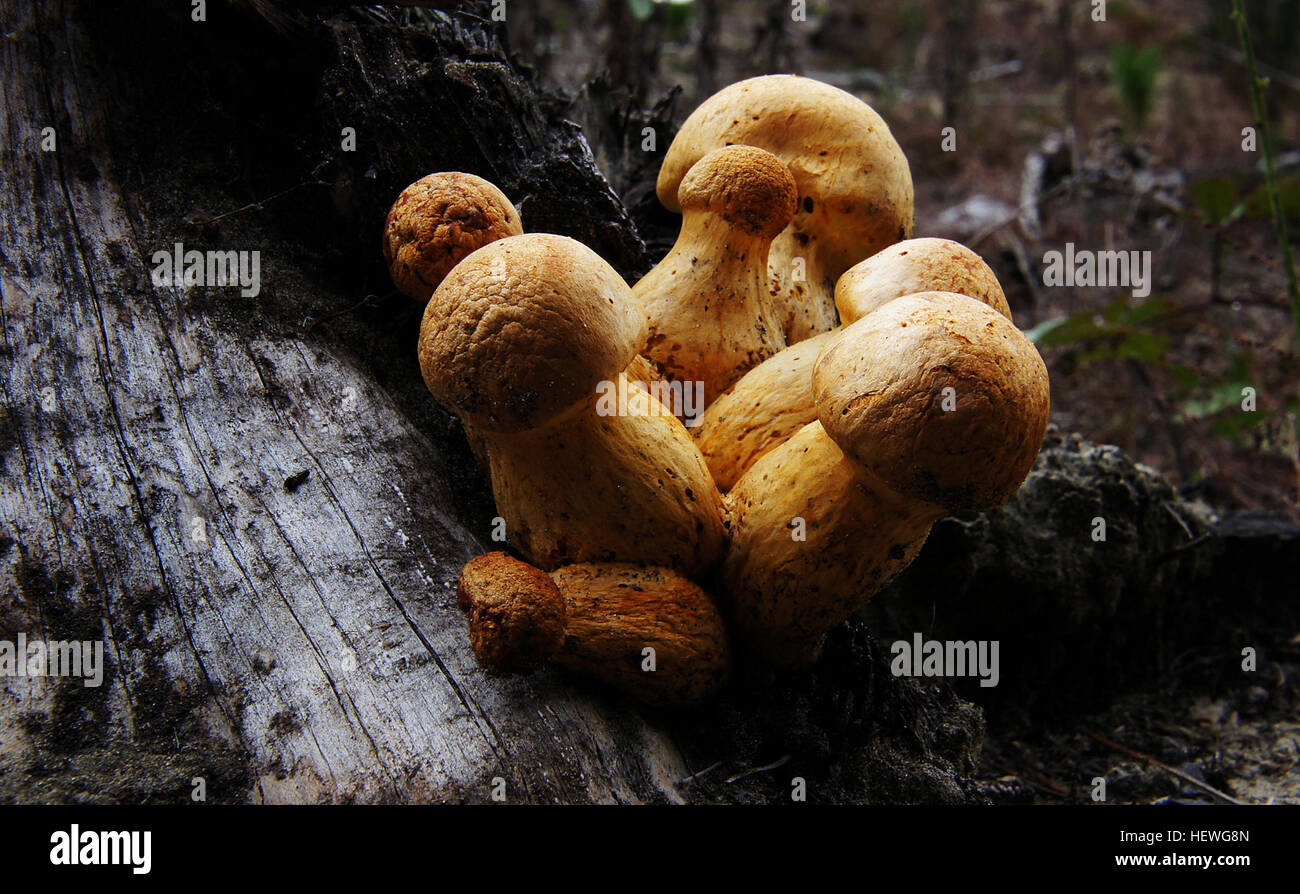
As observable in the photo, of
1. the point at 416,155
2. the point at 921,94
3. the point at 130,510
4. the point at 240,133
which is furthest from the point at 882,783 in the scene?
the point at 921,94

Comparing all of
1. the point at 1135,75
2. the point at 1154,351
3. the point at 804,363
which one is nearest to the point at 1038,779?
the point at 804,363

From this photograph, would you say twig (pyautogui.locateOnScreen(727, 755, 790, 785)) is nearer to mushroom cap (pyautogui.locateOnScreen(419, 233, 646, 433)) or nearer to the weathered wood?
the weathered wood

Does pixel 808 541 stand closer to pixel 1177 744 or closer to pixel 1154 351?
pixel 1177 744

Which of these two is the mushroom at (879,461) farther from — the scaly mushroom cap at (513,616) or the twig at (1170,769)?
the twig at (1170,769)

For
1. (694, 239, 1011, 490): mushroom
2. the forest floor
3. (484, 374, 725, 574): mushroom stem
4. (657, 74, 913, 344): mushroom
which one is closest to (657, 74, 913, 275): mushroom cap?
(657, 74, 913, 344): mushroom

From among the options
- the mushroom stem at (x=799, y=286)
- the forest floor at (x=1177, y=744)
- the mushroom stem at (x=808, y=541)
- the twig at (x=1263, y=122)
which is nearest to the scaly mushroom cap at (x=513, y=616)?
the mushroom stem at (x=808, y=541)

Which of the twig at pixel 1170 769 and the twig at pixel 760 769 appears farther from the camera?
the twig at pixel 1170 769

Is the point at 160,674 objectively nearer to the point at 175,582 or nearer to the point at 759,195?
the point at 175,582

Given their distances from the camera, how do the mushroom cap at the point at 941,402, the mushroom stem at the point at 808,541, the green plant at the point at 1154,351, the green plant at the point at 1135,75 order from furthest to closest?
the green plant at the point at 1135,75 → the green plant at the point at 1154,351 → the mushroom stem at the point at 808,541 → the mushroom cap at the point at 941,402
